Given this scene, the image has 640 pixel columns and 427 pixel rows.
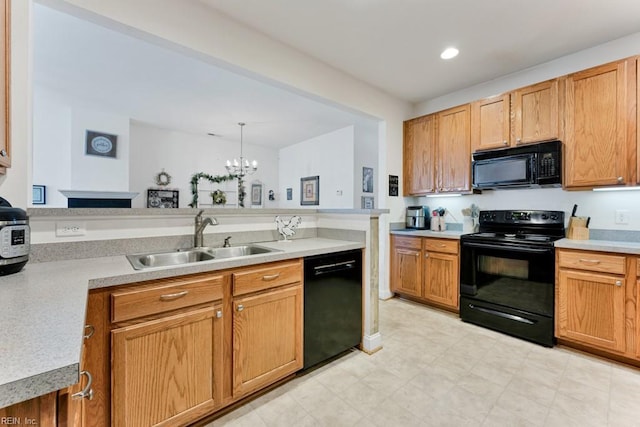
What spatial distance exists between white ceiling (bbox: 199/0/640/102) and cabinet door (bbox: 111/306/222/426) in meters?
2.20

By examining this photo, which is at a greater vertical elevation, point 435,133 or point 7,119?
point 435,133

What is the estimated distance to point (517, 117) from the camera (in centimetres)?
280

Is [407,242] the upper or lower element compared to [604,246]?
lower

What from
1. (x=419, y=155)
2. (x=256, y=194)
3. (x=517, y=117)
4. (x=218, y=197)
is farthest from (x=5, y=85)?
(x=256, y=194)

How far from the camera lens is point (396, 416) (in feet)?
5.30

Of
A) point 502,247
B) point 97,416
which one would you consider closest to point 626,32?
point 502,247

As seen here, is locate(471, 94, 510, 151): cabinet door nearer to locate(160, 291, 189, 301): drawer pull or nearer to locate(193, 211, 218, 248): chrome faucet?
locate(193, 211, 218, 248): chrome faucet

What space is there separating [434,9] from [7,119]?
8.80ft

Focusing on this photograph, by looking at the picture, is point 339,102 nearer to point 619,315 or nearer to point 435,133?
point 435,133

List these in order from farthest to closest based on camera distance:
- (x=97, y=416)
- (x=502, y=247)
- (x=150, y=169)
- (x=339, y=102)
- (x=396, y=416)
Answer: (x=150, y=169)
(x=339, y=102)
(x=502, y=247)
(x=396, y=416)
(x=97, y=416)

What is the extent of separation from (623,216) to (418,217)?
1.85 meters

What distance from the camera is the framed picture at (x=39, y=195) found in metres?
4.08

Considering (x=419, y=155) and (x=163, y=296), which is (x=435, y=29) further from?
(x=163, y=296)

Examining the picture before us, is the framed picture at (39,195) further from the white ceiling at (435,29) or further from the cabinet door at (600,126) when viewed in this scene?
the cabinet door at (600,126)
